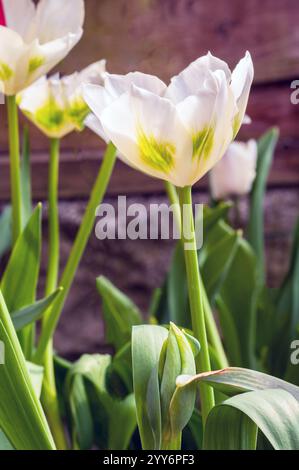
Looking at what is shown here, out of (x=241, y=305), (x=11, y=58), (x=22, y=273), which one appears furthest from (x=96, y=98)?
(x=241, y=305)

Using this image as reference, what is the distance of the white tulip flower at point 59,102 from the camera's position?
23.8 inches

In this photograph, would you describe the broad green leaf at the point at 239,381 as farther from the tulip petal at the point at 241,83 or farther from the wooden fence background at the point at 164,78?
the wooden fence background at the point at 164,78

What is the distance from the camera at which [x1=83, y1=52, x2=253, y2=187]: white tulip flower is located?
385mm

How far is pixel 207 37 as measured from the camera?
115 cm

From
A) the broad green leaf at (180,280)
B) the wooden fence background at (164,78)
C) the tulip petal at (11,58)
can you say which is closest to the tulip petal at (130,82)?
the tulip petal at (11,58)

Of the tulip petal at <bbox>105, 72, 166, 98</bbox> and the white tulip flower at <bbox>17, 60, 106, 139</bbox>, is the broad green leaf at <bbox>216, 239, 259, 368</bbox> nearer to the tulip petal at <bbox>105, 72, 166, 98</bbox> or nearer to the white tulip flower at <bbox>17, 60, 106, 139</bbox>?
the white tulip flower at <bbox>17, 60, 106, 139</bbox>

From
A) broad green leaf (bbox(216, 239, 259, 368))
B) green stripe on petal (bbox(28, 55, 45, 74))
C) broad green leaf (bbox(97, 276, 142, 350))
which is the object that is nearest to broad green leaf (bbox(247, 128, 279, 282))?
broad green leaf (bbox(216, 239, 259, 368))

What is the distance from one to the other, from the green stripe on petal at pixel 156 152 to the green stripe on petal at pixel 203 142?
1 centimetres

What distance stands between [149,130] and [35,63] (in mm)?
160

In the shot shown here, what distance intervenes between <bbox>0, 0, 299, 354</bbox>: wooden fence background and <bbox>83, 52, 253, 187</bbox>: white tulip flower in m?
0.59

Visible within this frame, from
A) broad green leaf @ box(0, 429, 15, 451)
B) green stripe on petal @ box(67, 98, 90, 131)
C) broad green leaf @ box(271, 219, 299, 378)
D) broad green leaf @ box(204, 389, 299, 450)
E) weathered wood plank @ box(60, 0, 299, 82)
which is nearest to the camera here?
broad green leaf @ box(204, 389, 299, 450)

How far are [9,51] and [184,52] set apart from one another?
657 millimetres

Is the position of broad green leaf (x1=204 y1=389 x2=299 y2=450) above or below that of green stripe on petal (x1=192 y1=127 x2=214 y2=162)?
below

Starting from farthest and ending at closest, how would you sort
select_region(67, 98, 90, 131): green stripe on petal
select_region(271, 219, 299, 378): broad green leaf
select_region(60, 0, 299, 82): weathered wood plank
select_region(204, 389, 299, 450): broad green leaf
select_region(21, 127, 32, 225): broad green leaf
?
select_region(60, 0, 299, 82): weathered wood plank, select_region(271, 219, 299, 378): broad green leaf, select_region(21, 127, 32, 225): broad green leaf, select_region(67, 98, 90, 131): green stripe on petal, select_region(204, 389, 299, 450): broad green leaf
